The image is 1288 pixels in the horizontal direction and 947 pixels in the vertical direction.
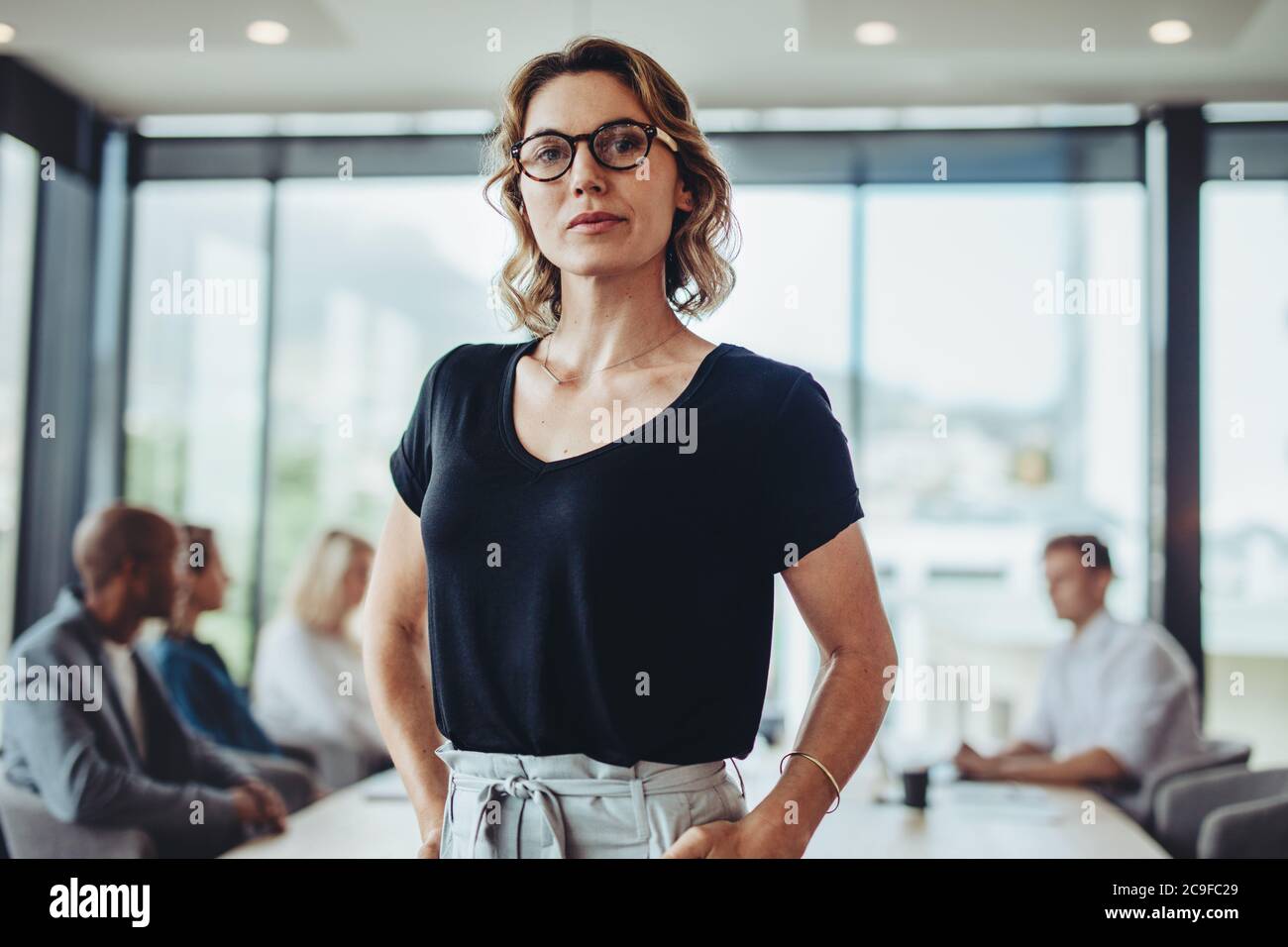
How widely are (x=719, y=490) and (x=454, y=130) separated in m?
4.29

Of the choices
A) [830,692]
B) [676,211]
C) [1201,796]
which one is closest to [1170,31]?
[1201,796]

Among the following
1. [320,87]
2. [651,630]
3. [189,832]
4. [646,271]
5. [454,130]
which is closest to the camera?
[651,630]

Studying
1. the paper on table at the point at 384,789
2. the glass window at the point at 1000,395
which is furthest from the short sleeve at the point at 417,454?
the glass window at the point at 1000,395

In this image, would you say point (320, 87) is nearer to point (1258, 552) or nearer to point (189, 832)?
point (189, 832)

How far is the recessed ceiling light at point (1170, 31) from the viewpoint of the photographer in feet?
13.1

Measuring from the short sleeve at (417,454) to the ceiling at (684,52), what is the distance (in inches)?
112

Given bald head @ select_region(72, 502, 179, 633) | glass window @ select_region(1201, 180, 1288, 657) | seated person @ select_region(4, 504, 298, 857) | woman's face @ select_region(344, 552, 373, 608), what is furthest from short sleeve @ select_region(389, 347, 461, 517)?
glass window @ select_region(1201, 180, 1288, 657)

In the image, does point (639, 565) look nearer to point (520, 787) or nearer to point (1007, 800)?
point (520, 787)

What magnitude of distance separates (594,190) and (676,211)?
14 cm

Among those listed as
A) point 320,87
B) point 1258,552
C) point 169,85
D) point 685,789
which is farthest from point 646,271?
point 1258,552

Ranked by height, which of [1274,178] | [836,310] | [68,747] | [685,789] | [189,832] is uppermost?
[1274,178]

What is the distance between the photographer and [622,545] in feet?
3.84

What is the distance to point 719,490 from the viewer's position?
3.92 ft

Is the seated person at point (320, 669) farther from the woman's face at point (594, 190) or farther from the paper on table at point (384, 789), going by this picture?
the woman's face at point (594, 190)
